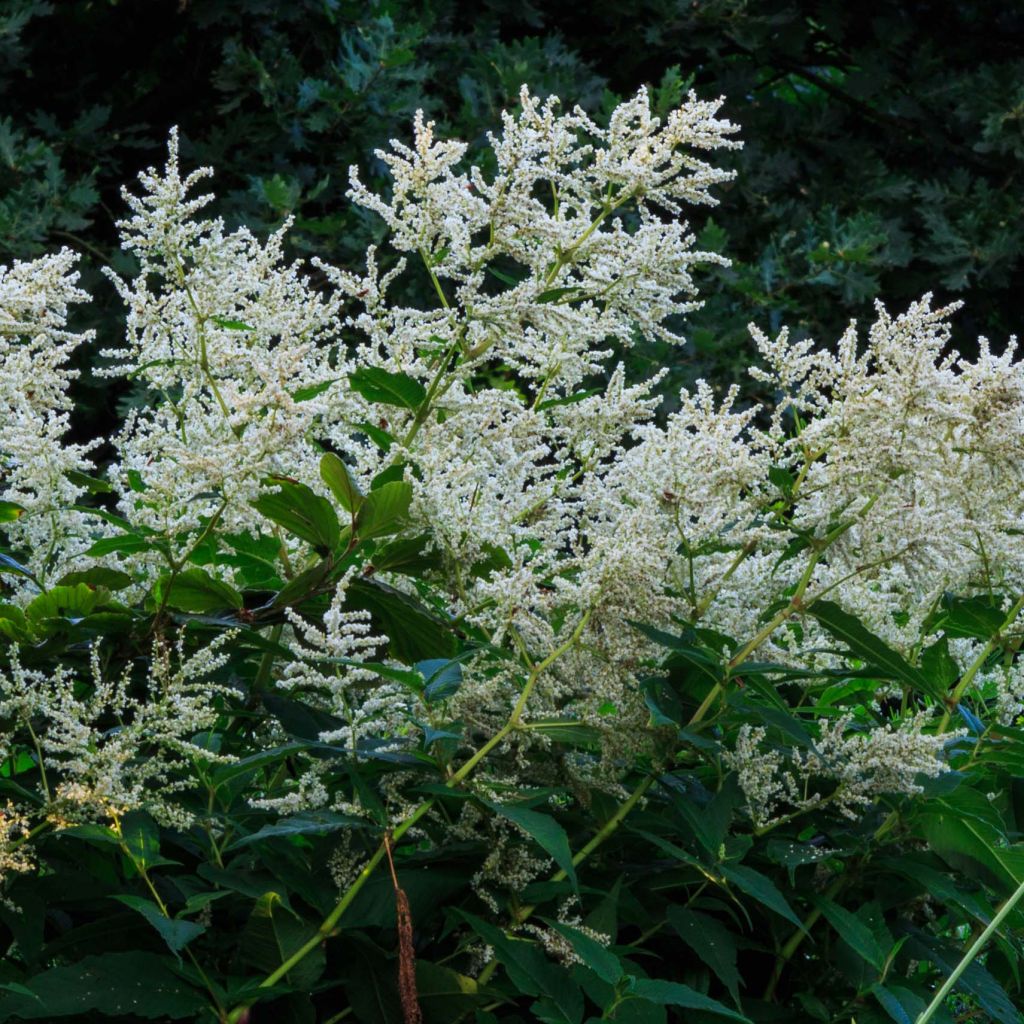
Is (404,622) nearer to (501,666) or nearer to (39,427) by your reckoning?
(501,666)

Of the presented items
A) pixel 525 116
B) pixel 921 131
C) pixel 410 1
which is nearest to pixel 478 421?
pixel 525 116

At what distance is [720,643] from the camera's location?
1.74 meters

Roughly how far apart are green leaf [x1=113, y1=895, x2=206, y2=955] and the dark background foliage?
546 centimetres

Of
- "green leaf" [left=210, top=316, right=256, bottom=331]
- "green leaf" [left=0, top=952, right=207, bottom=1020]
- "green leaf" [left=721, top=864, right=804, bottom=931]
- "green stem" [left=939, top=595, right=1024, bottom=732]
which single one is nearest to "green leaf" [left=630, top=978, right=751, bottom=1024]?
"green leaf" [left=721, top=864, right=804, bottom=931]

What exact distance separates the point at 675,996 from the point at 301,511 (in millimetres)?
707

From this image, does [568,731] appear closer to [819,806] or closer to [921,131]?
[819,806]

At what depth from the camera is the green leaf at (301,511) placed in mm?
1736

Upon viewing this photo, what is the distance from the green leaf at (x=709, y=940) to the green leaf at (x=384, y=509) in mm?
576

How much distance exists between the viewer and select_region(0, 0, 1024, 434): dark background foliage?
23.8ft

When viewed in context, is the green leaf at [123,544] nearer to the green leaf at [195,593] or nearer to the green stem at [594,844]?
the green leaf at [195,593]

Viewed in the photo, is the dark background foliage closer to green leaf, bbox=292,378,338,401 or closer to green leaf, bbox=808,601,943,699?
green leaf, bbox=292,378,338,401

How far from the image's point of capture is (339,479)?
172cm

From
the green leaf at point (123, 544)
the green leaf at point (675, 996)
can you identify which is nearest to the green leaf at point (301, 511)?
the green leaf at point (123, 544)

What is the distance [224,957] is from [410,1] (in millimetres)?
7259
